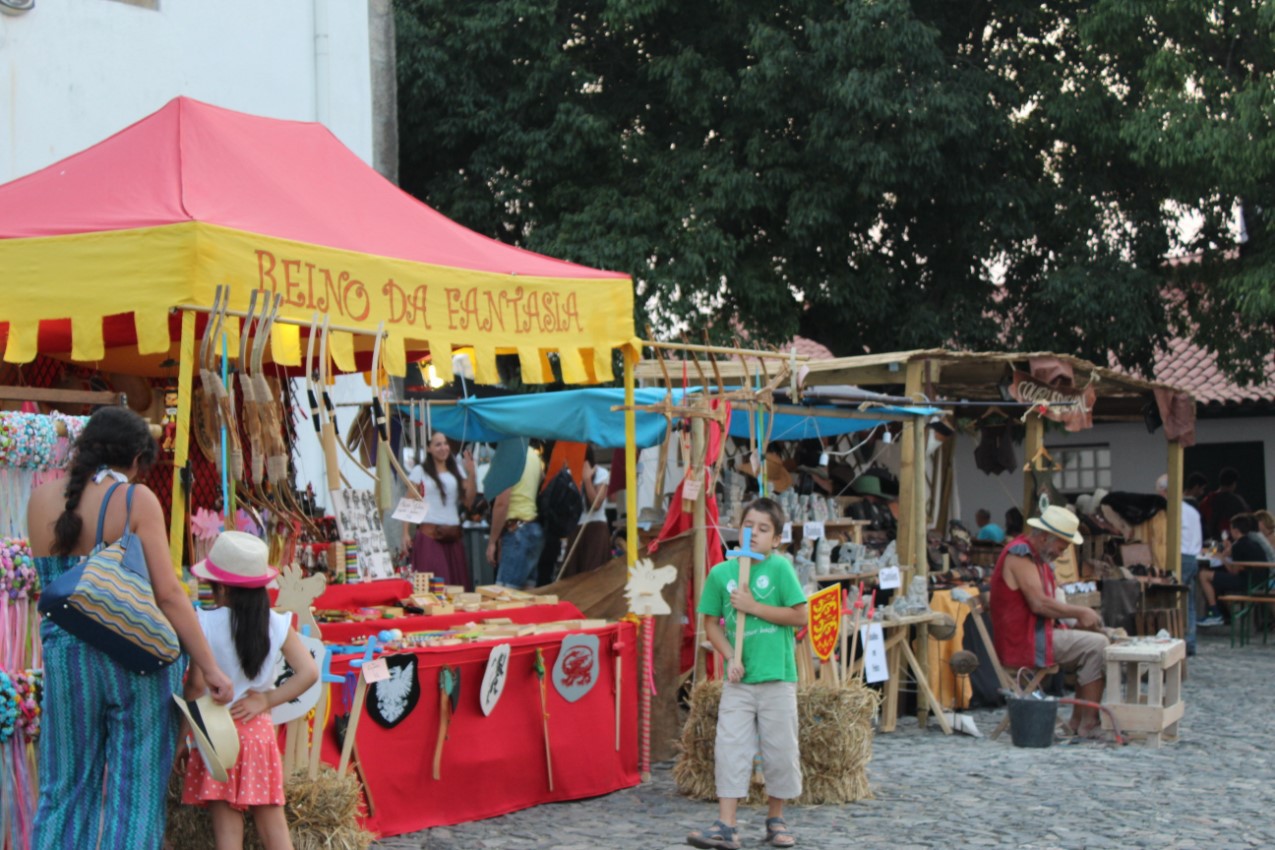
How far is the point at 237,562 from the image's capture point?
16.4 feet

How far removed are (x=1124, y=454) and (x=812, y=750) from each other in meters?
17.7

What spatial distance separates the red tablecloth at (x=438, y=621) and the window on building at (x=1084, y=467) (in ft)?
54.9

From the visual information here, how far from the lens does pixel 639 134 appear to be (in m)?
18.0

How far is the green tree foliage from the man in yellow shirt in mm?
3807

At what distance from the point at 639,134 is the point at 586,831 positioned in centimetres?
1236

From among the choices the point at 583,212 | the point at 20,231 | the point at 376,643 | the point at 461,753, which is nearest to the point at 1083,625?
the point at 461,753

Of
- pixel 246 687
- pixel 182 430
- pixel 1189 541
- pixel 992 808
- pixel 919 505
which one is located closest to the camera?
pixel 246 687

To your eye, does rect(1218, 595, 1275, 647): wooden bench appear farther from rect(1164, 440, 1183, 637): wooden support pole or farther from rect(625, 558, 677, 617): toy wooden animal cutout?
rect(625, 558, 677, 617): toy wooden animal cutout

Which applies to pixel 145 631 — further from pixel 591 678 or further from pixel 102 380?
pixel 102 380

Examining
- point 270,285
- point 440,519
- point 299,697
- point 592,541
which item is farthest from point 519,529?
point 299,697

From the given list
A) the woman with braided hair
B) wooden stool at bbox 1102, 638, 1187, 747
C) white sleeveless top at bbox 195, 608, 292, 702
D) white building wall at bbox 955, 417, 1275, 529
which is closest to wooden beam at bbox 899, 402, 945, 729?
wooden stool at bbox 1102, 638, 1187, 747

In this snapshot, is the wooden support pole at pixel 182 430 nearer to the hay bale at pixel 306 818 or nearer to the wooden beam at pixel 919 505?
the hay bale at pixel 306 818

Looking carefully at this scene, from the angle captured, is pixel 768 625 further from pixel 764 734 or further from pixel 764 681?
pixel 764 734

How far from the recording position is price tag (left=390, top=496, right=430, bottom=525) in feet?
27.5
